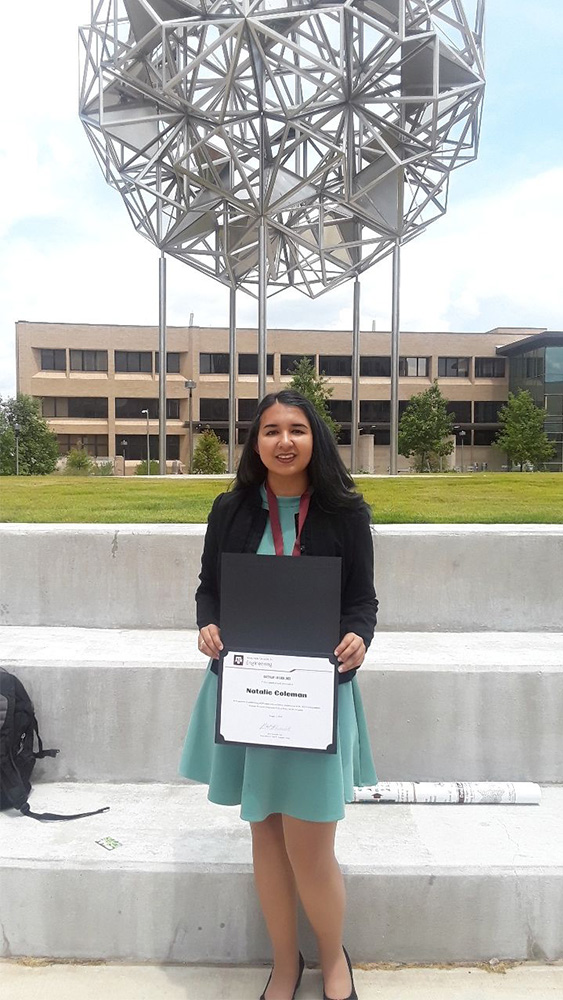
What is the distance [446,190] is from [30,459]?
38.5 m

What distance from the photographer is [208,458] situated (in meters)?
47.4

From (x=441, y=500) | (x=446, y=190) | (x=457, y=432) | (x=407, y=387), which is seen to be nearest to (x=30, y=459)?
(x=407, y=387)

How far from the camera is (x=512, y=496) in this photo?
8008 mm

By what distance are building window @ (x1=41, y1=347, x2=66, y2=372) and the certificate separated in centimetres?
6003

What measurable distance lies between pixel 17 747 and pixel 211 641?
1823 millimetres

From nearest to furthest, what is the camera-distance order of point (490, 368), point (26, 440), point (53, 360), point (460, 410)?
point (26, 440), point (53, 360), point (490, 368), point (460, 410)

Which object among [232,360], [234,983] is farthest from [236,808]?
[232,360]

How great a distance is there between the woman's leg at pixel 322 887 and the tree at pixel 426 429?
52838 millimetres

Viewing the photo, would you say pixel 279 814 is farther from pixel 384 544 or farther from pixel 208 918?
pixel 384 544

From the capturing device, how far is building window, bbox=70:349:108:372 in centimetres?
5931

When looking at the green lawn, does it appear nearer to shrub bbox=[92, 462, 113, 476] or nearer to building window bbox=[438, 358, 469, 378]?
shrub bbox=[92, 462, 113, 476]

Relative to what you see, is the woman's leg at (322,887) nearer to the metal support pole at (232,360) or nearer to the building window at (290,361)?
the metal support pole at (232,360)

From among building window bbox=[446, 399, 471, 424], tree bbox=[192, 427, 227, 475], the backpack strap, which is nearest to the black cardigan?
the backpack strap

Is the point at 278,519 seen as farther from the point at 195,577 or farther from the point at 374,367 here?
the point at 374,367
